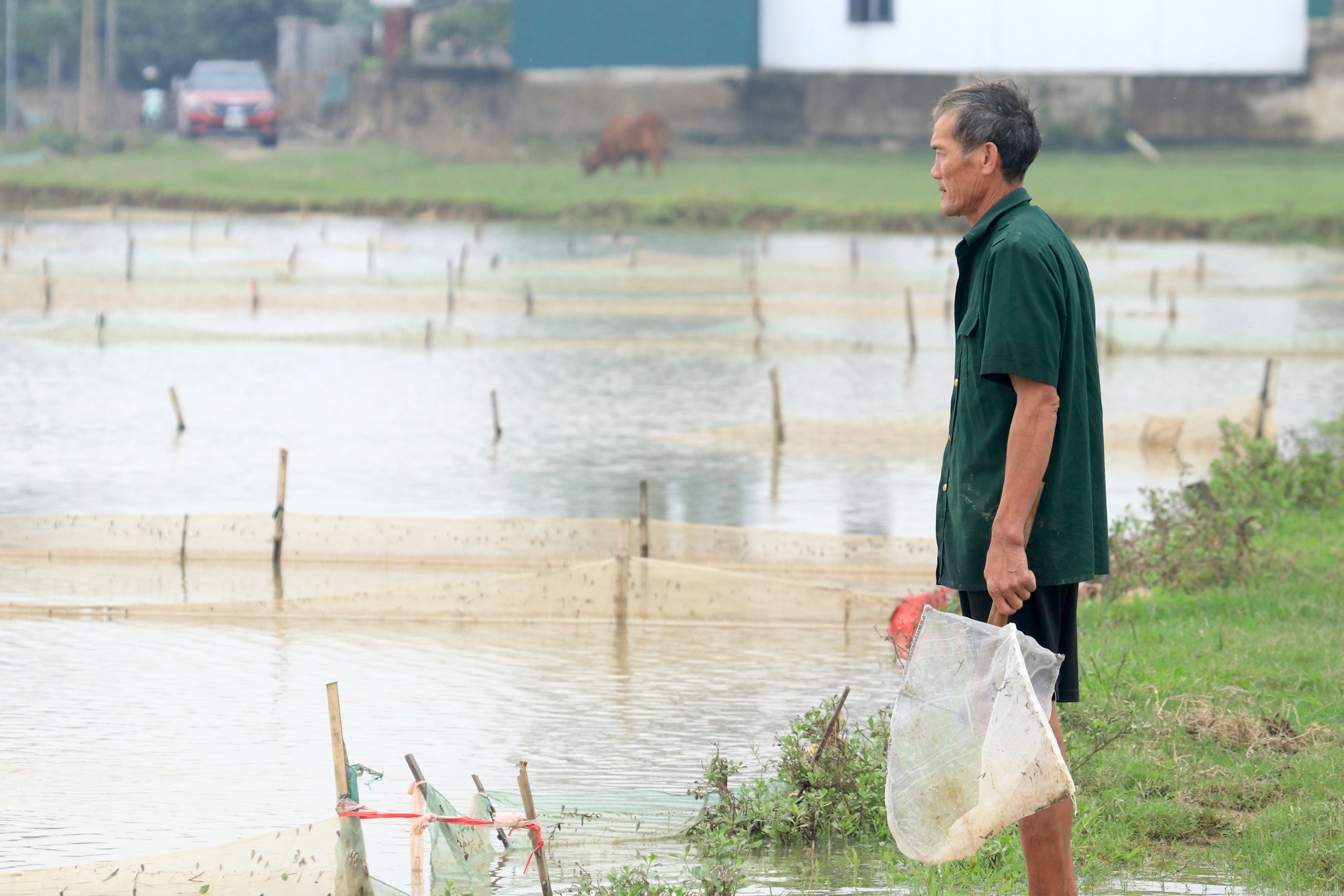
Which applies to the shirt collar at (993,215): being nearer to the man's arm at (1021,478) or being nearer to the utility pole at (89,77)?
the man's arm at (1021,478)

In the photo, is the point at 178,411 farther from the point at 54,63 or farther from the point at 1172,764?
the point at 54,63

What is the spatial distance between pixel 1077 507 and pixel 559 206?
32.3 m

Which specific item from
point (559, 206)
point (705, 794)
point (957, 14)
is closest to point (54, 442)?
point (705, 794)

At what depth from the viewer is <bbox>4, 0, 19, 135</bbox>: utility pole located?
46.6 m

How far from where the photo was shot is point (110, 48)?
48.8m

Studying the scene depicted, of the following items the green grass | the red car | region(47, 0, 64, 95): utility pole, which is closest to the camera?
the green grass

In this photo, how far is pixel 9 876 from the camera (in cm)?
449

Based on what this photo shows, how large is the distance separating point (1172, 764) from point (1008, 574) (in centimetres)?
183

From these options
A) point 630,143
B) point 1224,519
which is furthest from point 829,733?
point 630,143

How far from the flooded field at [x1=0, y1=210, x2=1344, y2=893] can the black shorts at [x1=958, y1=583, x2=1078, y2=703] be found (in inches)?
35.8

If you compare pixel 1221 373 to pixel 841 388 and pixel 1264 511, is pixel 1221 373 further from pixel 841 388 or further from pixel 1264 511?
pixel 1264 511

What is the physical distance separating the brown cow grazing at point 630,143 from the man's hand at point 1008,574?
35.4 m

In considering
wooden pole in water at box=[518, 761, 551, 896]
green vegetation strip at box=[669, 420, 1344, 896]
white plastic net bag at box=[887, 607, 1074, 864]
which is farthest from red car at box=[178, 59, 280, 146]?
white plastic net bag at box=[887, 607, 1074, 864]

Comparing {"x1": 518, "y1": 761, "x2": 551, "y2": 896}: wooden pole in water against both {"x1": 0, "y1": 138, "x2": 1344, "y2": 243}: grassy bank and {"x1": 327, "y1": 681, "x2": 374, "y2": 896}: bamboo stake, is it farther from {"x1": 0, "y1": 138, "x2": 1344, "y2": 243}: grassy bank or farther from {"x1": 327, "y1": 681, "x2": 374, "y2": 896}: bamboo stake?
{"x1": 0, "y1": 138, "x2": 1344, "y2": 243}: grassy bank
